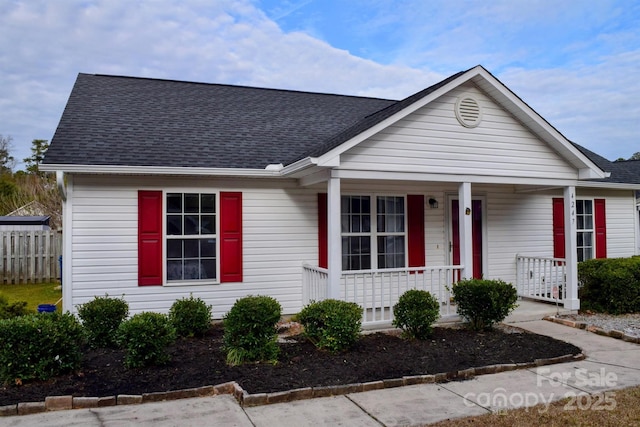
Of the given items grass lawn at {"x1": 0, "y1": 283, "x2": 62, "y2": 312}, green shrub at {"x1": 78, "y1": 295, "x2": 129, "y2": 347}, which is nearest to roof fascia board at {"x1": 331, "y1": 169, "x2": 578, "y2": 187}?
green shrub at {"x1": 78, "y1": 295, "x2": 129, "y2": 347}

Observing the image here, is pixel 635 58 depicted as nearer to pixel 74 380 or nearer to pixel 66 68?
pixel 74 380

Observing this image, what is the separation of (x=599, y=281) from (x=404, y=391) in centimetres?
591

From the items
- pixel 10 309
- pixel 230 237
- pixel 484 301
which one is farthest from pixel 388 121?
pixel 10 309

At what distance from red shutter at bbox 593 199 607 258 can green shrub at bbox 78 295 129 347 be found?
10.3 meters

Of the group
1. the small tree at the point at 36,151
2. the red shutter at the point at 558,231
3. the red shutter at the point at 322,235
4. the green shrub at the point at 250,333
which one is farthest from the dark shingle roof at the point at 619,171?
the small tree at the point at 36,151

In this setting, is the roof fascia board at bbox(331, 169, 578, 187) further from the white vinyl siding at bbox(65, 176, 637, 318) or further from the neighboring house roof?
the white vinyl siding at bbox(65, 176, 637, 318)

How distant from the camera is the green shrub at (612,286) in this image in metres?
8.34

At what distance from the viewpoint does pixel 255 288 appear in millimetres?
8016

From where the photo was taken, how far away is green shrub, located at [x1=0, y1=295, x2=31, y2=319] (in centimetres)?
639

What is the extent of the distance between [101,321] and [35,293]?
258 inches

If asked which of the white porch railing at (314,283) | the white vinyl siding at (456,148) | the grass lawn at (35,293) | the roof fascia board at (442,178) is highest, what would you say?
the white vinyl siding at (456,148)

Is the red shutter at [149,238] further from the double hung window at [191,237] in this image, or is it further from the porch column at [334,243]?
the porch column at [334,243]

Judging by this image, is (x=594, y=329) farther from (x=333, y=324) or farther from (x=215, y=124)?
(x=215, y=124)

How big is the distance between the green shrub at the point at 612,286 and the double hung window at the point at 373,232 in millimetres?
3512
